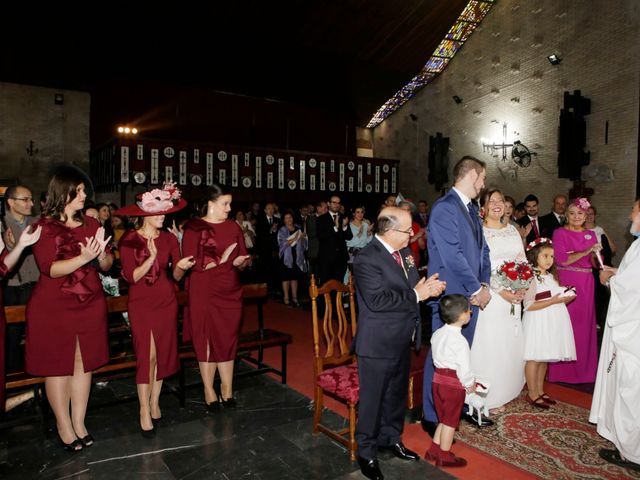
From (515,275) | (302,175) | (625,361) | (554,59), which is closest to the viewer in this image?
(625,361)

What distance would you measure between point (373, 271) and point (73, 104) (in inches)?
517

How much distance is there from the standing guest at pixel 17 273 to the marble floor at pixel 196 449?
0.63 meters

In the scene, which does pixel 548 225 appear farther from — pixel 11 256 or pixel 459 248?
pixel 11 256

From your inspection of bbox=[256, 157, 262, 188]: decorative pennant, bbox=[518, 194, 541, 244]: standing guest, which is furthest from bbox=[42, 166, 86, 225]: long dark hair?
bbox=[256, 157, 262, 188]: decorative pennant

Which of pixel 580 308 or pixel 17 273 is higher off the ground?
pixel 17 273

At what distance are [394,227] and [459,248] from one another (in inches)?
29.4

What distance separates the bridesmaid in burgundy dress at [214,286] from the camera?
3523 millimetres

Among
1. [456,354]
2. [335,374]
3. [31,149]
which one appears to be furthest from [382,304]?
[31,149]

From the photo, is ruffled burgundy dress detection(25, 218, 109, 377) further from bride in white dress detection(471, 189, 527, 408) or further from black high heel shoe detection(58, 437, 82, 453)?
bride in white dress detection(471, 189, 527, 408)

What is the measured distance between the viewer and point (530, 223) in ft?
22.1

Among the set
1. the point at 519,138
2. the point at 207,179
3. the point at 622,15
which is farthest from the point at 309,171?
the point at 622,15

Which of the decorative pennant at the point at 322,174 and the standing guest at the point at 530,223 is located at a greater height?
the decorative pennant at the point at 322,174

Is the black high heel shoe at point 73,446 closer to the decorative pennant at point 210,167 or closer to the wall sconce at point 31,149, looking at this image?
the decorative pennant at point 210,167

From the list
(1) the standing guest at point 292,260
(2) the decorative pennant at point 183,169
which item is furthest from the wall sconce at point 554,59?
(2) the decorative pennant at point 183,169
